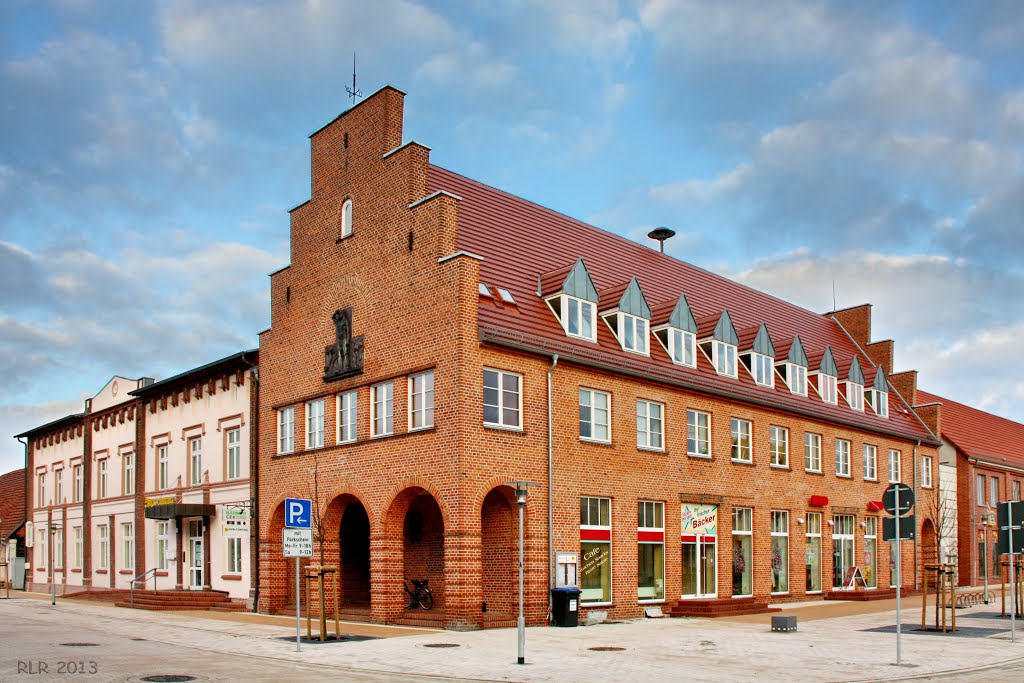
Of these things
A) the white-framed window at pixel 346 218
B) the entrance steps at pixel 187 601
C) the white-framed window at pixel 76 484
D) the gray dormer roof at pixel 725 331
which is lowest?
the entrance steps at pixel 187 601

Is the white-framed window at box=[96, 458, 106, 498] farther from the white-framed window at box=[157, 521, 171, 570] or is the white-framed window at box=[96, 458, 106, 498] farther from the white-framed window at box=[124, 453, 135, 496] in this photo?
the white-framed window at box=[157, 521, 171, 570]

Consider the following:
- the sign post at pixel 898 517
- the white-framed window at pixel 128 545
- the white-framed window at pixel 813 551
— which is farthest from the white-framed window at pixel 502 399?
the white-framed window at pixel 128 545

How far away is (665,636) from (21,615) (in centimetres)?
1978

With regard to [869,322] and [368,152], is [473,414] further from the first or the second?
[869,322]

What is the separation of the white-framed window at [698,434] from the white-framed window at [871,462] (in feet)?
37.6

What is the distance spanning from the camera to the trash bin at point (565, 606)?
Result: 2491 cm

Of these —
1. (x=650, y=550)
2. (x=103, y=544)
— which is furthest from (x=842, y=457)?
(x=103, y=544)

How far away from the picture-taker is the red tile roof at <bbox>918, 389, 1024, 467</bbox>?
5016 cm

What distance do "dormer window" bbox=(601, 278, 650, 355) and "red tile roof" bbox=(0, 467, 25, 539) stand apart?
1525 inches

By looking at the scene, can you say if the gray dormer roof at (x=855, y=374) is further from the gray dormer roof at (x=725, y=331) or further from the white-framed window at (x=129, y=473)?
the white-framed window at (x=129, y=473)

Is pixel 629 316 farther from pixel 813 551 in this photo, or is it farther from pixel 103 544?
pixel 103 544

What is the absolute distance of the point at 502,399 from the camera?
83.5 feet

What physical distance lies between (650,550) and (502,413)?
700 centimetres

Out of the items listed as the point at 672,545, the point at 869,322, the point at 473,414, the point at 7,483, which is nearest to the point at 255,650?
the point at 473,414
